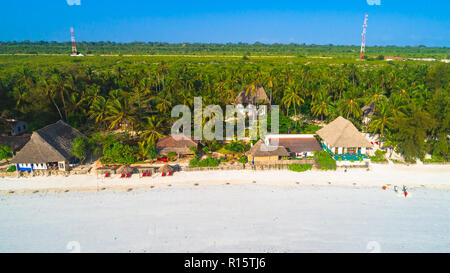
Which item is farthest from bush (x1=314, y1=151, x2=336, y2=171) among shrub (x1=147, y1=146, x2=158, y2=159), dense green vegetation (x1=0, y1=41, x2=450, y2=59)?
dense green vegetation (x1=0, y1=41, x2=450, y2=59)

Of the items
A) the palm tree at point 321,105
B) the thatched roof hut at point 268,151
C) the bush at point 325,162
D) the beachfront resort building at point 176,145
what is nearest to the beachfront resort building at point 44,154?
the beachfront resort building at point 176,145

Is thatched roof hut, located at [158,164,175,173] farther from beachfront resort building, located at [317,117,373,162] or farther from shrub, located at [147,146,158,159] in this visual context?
beachfront resort building, located at [317,117,373,162]

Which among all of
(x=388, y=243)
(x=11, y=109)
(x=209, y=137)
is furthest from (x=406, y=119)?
(x=11, y=109)

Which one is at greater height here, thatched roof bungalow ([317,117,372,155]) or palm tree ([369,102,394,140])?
palm tree ([369,102,394,140])

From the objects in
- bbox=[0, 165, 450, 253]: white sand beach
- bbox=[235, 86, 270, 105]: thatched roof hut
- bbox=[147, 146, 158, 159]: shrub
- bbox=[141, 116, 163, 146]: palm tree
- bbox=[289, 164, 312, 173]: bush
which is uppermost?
bbox=[235, 86, 270, 105]: thatched roof hut

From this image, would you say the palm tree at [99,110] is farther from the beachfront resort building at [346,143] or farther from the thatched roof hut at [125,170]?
the beachfront resort building at [346,143]

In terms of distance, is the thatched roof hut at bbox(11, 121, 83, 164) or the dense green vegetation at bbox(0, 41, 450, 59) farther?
the dense green vegetation at bbox(0, 41, 450, 59)


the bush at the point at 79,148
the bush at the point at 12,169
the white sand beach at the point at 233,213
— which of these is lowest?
the white sand beach at the point at 233,213

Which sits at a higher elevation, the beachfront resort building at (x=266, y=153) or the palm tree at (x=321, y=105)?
the palm tree at (x=321, y=105)
